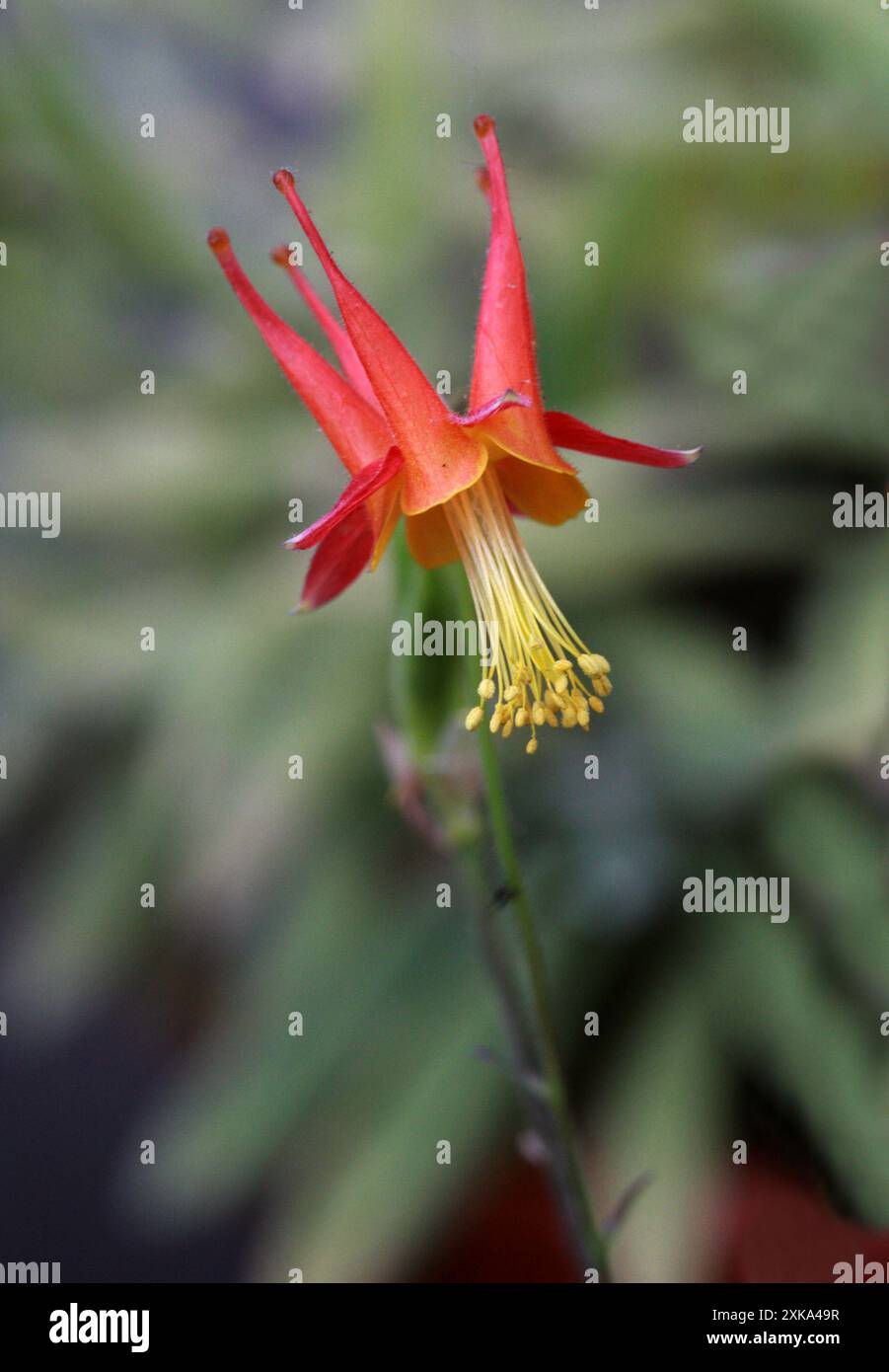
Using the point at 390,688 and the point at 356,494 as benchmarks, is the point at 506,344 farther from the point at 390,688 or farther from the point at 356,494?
the point at 390,688

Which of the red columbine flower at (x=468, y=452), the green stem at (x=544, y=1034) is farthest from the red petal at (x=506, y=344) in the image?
the green stem at (x=544, y=1034)

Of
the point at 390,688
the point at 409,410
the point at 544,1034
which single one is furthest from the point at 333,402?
the point at 390,688

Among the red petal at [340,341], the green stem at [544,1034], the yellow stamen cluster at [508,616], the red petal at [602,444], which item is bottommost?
the green stem at [544,1034]

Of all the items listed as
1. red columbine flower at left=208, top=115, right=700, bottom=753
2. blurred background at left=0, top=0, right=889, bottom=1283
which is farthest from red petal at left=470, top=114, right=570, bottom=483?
blurred background at left=0, top=0, right=889, bottom=1283

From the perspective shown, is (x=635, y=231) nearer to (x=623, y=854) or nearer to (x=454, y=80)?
(x=454, y=80)

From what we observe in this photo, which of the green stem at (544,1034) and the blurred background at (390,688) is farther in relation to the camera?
the blurred background at (390,688)

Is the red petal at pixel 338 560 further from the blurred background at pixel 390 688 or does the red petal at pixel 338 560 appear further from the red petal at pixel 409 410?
the blurred background at pixel 390 688

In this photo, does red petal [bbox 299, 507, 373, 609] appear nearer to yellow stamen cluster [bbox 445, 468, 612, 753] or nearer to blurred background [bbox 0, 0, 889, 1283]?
yellow stamen cluster [bbox 445, 468, 612, 753]

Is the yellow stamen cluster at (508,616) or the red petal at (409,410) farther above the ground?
the red petal at (409,410)
